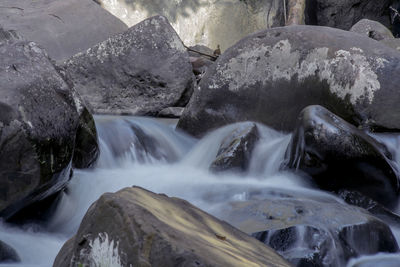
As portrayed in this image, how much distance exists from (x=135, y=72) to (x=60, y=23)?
1.95 metres

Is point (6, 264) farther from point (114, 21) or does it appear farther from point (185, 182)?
point (114, 21)

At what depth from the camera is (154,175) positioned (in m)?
4.02

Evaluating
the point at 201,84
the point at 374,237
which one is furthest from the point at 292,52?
the point at 374,237

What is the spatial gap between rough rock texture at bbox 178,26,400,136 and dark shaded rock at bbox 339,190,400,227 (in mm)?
912

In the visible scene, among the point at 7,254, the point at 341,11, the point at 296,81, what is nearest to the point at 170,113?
the point at 296,81

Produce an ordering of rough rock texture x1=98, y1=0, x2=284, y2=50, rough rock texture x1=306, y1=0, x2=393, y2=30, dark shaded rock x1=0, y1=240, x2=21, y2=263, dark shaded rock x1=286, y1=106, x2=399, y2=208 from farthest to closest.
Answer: rough rock texture x1=306, y1=0, x2=393, y2=30, rough rock texture x1=98, y1=0, x2=284, y2=50, dark shaded rock x1=286, y1=106, x2=399, y2=208, dark shaded rock x1=0, y1=240, x2=21, y2=263

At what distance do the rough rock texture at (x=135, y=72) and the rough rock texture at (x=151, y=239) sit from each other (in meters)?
4.35

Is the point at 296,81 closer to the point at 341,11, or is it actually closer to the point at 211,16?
the point at 211,16

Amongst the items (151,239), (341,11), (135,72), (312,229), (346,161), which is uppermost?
(151,239)

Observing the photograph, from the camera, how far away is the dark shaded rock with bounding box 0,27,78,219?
277 cm

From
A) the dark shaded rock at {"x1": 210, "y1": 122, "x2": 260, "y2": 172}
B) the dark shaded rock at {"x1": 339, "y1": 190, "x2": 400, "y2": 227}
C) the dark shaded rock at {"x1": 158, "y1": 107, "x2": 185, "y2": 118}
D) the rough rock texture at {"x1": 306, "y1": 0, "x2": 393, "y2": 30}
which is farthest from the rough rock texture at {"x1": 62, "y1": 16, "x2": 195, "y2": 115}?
the rough rock texture at {"x1": 306, "y1": 0, "x2": 393, "y2": 30}

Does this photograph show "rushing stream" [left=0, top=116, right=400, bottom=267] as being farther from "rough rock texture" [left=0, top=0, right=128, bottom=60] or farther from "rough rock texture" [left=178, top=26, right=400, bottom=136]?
"rough rock texture" [left=0, top=0, right=128, bottom=60]

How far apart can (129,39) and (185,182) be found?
2.84 meters

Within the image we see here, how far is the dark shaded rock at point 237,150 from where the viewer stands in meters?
3.88
